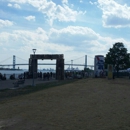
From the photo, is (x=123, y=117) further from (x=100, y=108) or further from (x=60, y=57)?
(x=60, y=57)

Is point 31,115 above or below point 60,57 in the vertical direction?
below

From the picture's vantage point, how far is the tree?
73125 mm

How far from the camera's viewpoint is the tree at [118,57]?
240 ft

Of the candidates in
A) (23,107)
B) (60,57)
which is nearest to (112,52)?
(60,57)

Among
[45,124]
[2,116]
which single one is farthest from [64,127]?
[2,116]

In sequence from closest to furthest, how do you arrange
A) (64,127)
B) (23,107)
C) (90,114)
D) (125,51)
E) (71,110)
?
1. (64,127)
2. (90,114)
3. (71,110)
4. (23,107)
5. (125,51)

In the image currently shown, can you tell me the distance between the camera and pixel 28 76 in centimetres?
5312

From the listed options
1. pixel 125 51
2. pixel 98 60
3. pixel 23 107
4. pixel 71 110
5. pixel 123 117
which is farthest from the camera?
pixel 125 51

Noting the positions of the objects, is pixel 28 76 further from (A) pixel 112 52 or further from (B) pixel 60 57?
(A) pixel 112 52

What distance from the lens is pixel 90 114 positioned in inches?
439

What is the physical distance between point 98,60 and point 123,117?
40.7m

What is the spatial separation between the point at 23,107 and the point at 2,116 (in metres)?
2.39

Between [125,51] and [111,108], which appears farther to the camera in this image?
[125,51]

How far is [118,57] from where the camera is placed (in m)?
73.4
